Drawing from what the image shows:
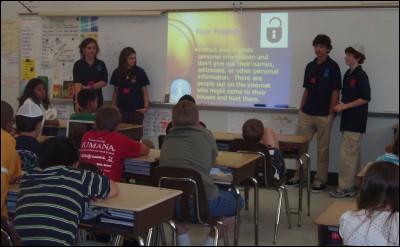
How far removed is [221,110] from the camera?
23.3ft

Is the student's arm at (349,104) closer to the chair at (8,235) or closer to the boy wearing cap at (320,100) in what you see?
the boy wearing cap at (320,100)

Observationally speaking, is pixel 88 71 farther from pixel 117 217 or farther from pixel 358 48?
pixel 117 217

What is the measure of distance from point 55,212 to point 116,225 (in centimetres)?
37

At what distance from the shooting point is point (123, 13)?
742 centimetres

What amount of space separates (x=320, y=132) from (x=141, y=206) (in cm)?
424

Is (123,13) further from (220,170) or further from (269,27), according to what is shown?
(220,170)

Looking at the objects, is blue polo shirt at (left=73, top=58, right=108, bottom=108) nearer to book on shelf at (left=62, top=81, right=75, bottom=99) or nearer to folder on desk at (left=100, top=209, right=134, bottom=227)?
book on shelf at (left=62, top=81, right=75, bottom=99)

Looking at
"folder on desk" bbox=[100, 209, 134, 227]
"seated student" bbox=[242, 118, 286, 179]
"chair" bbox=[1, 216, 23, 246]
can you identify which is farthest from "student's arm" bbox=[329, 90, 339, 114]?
"chair" bbox=[1, 216, 23, 246]

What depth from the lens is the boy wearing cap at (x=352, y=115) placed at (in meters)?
6.13

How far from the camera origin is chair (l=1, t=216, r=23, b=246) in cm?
236

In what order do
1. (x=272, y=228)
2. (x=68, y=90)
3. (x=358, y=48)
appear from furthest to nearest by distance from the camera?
(x=68, y=90) < (x=358, y=48) < (x=272, y=228)

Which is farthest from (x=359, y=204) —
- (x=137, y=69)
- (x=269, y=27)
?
(x=137, y=69)

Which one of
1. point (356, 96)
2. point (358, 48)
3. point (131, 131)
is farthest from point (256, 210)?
point (358, 48)

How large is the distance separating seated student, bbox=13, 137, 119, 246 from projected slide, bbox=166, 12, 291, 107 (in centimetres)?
443
